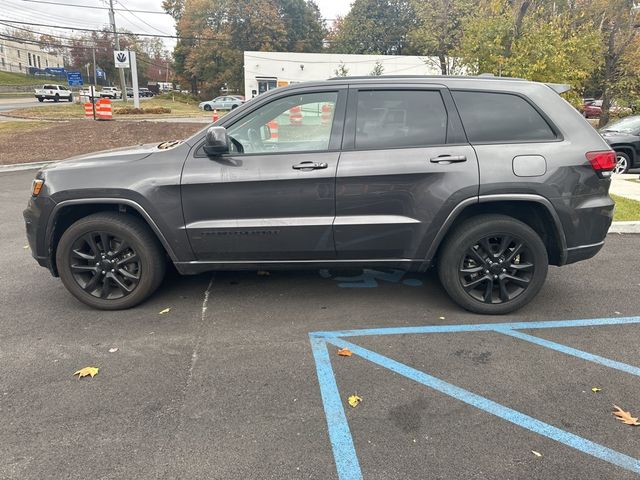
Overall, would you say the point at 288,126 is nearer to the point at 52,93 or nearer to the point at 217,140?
the point at 217,140

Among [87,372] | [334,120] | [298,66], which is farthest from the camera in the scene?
[298,66]

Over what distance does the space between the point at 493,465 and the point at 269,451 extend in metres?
1.15

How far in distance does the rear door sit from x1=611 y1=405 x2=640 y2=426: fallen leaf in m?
1.71

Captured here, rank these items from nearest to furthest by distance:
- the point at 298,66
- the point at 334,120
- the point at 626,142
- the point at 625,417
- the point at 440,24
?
the point at 625,417 < the point at 334,120 < the point at 626,142 < the point at 440,24 < the point at 298,66

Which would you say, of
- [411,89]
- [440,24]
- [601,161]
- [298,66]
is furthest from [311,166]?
[298,66]

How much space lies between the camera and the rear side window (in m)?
3.89

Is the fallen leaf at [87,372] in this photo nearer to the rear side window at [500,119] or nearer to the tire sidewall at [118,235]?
the tire sidewall at [118,235]

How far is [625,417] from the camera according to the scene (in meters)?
2.78

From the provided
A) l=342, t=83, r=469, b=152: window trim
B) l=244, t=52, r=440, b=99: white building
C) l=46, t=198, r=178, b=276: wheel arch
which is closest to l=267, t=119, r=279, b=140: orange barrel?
l=342, t=83, r=469, b=152: window trim

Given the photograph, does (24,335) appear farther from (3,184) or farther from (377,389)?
(3,184)

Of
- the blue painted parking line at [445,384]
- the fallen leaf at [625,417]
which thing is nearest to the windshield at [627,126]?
the blue painted parking line at [445,384]

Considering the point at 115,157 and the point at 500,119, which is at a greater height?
the point at 500,119

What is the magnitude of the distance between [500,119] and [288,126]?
1739mm

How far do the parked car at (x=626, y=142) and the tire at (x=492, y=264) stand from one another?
29.6 feet
